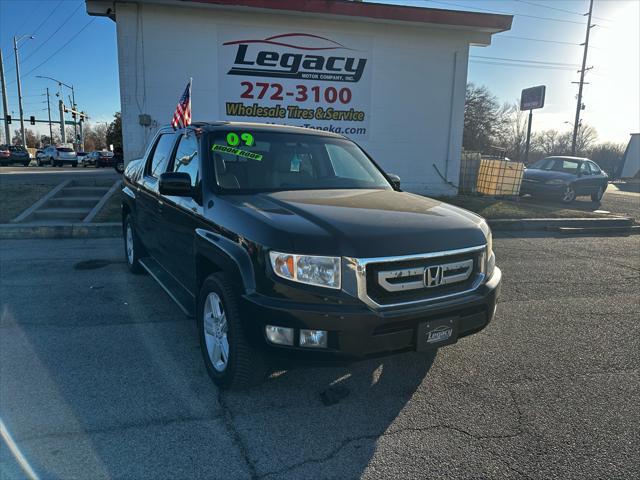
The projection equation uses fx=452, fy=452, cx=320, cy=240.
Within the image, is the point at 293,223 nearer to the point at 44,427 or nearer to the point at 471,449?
the point at 471,449

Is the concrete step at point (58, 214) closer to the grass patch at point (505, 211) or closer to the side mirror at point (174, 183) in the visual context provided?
the side mirror at point (174, 183)

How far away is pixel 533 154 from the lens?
256 feet

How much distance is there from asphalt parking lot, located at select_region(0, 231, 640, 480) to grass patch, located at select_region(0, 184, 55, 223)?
17.2ft

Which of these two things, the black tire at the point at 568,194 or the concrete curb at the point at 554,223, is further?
the black tire at the point at 568,194

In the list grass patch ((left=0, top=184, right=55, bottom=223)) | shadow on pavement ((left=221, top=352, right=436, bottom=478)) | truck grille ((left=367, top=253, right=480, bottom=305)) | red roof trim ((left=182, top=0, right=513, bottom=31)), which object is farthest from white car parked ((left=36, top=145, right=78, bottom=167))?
truck grille ((left=367, top=253, right=480, bottom=305))

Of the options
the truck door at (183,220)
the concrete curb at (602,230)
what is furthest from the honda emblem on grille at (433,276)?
the concrete curb at (602,230)

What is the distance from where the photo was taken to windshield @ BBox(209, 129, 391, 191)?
12.4 ft

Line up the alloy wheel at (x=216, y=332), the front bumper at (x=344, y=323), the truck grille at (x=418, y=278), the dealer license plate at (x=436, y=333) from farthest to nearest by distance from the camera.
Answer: the alloy wheel at (x=216, y=332) < the dealer license plate at (x=436, y=333) < the truck grille at (x=418, y=278) < the front bumper at (x=344, y=323)

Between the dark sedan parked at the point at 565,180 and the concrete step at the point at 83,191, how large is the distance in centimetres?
1310

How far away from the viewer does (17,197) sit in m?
10.3

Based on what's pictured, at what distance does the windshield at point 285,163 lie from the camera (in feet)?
12.4

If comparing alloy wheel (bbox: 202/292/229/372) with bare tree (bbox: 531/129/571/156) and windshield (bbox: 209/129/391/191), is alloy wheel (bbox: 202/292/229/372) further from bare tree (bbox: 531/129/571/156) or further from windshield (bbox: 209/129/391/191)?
bare tree (bbox: 531/129/571/156)

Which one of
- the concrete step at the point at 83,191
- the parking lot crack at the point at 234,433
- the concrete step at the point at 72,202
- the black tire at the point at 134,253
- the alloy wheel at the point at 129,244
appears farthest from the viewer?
the concrete step at the point at 83,191

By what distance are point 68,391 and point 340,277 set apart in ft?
6.93
